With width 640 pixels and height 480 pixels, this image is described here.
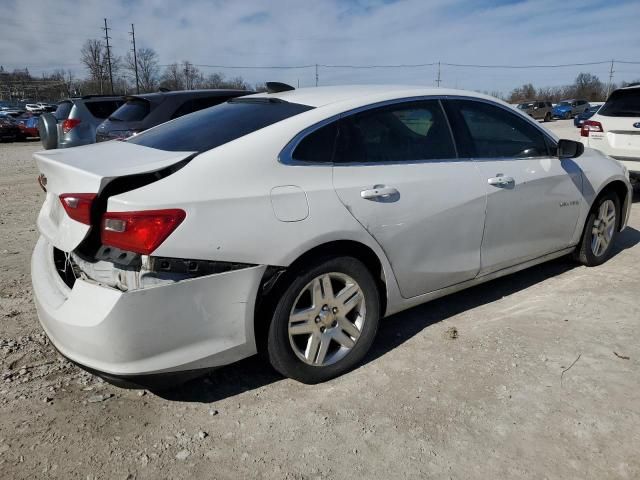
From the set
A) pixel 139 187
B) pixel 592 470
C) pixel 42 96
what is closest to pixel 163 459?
pixel 139 187

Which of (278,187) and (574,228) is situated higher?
(278,187)

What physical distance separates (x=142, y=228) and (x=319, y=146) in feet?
3.49

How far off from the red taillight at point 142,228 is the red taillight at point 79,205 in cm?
12

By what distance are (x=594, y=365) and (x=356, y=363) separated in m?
1.41

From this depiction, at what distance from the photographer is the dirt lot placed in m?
2.28

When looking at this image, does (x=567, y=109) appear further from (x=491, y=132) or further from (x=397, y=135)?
(x=397, y=135)

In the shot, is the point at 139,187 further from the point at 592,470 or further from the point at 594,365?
the point at 594,365

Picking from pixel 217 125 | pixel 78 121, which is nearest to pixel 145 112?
pixel 78 121

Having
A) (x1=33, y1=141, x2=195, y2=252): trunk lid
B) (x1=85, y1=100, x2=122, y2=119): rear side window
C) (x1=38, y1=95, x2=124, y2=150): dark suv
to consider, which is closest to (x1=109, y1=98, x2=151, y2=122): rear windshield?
(x1=38, y1=95, x2=124, y2=150): dark suv

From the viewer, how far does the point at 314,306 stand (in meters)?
2.76

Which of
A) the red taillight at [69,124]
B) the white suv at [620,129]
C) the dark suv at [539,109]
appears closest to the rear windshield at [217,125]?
the white suv at [620,129]

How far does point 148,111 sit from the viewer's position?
288 inches

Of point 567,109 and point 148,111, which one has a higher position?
point 148,111

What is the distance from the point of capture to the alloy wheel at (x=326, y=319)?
2734mm
